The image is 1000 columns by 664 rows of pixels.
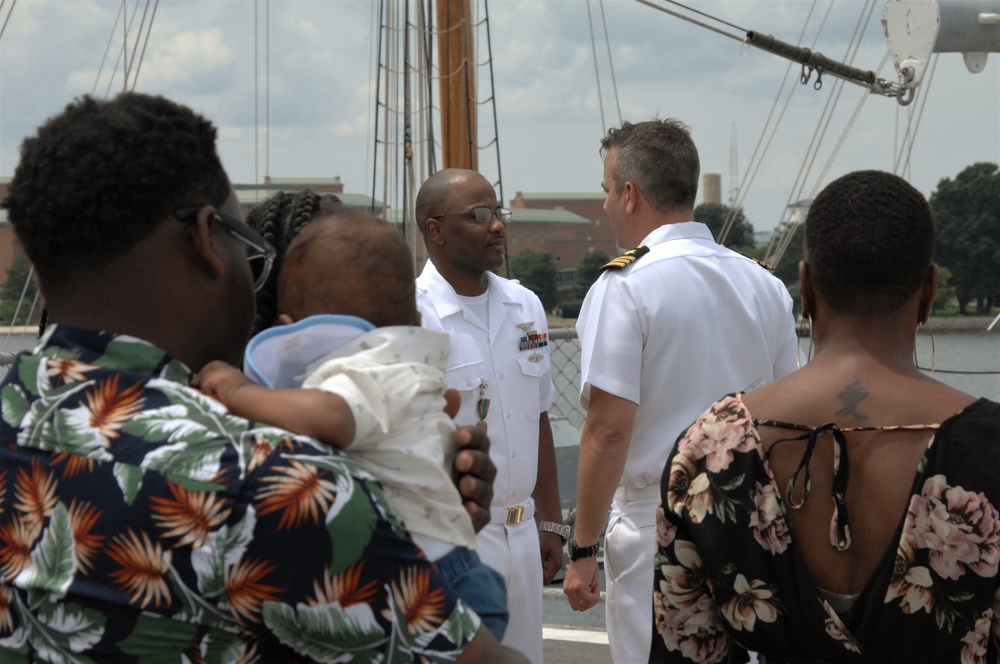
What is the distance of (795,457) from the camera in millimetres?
2004

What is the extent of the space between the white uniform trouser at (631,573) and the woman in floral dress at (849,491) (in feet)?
4.81

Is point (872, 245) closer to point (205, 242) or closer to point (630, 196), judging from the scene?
point (205, 242)

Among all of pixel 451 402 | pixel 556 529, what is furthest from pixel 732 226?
pixel 451 402

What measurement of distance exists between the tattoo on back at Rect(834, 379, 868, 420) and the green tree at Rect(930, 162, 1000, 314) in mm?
7200

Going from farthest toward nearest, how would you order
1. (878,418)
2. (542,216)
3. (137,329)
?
(542,216), (878,418), (137,329)

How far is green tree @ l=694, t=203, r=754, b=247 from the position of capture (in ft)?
36.0

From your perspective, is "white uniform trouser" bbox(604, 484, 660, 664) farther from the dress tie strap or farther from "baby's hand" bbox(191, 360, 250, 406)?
"baby's hand" bbox(191, 360, 250, 406)

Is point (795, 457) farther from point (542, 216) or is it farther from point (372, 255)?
point (542, 216)

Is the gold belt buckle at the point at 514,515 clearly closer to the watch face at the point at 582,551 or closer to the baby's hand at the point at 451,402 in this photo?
the watch face at the point at 582,551

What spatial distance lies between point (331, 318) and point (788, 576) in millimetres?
931

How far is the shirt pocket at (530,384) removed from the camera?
403 cm

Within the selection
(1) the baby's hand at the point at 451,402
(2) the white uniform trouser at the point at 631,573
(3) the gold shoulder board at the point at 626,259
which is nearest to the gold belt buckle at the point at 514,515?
(2) the white uniform trouser at the point at 631,573

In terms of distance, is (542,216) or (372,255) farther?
(542,216)

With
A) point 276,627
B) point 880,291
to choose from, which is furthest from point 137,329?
point 880,291
